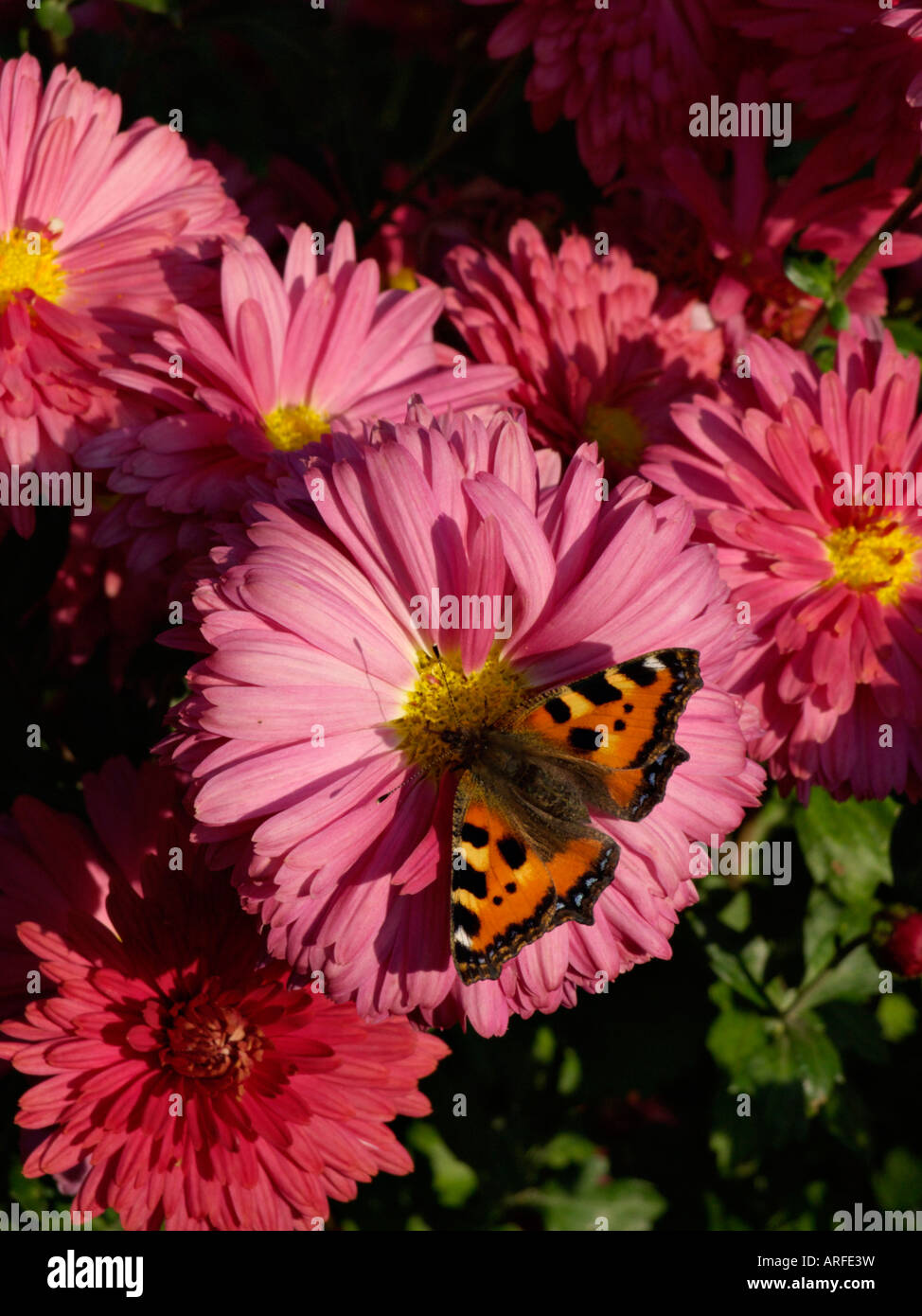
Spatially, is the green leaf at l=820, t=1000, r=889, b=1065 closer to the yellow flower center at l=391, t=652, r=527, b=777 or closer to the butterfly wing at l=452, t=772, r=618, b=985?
the yellow flower center at l=391, t=652, r=527, b=777

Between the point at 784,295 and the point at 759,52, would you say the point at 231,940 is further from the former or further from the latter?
the point at 759,52

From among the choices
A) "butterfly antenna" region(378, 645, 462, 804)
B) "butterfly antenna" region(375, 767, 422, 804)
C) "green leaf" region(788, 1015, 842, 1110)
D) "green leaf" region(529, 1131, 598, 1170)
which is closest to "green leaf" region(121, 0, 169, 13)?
"butterfly antenna" region(378, 645, 462, 804)

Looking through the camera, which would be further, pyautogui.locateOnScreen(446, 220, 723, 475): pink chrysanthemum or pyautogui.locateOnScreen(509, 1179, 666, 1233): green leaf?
pyautogui.locateOnScreen(509, 1179, 666, 1233): green leaf

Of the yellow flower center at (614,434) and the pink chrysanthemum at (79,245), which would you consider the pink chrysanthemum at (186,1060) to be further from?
the yellow flower center at (614,434)

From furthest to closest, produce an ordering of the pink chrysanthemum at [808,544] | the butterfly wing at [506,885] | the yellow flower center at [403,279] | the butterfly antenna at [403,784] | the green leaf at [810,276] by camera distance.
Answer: the yellow flower center at [403,279] < the green leaf at [810,276] < the pink chrysanthemum at [808,544] < the butterfly antenna at [403,784] < the butterfly wing at [506,885]

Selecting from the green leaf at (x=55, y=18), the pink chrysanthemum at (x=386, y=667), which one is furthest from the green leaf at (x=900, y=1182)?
the green leaf at (x=55, y=18)

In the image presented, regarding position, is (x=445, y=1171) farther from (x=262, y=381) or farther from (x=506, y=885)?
(x=262, y=381)
